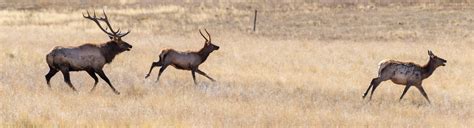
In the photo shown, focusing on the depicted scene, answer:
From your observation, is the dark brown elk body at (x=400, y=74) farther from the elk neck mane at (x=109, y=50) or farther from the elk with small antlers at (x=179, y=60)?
the elk neck mane at (x=109, y=50)

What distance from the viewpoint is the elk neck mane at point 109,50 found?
13.0 m

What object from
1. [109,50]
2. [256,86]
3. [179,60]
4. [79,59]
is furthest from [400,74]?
[79,59]

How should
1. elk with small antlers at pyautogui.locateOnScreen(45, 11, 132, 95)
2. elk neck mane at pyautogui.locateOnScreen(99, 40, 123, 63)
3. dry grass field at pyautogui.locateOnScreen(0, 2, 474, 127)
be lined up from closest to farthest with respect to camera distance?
1. dry grass field at pyautogui.locateOnScreen(0, 2, 474, 127)
2. elk with small antlers at pyautogui.locateOnScreen(45, 11, 132, 95)
3. elk neck mane at pyautogui.locateOnScreen(99, 40, 123, 63)

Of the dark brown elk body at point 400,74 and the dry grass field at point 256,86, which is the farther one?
the dark brown elk body at point 400,74

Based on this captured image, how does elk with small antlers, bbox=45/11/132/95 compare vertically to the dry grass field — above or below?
above

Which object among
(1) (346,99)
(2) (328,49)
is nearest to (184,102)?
(1) (346,99)

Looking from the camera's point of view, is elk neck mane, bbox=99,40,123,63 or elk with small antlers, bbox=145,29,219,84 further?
elk with small antlers, bbox=145,29,219,84

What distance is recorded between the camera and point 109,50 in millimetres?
13109

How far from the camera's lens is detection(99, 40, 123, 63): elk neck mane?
13.0 m

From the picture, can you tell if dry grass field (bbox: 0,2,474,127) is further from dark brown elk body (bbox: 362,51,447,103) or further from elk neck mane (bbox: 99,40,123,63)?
elk neck mane (bbox: 99,40,123,63)

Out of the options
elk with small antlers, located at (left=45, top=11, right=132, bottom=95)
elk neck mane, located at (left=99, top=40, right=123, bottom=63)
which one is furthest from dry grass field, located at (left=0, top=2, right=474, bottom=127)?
elk neck mane, located at (left=99, top=40, right=123, bottom=63)

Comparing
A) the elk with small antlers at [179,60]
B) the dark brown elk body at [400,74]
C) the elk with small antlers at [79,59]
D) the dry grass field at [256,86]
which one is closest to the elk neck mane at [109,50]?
the elk with small antlers at [79,59]

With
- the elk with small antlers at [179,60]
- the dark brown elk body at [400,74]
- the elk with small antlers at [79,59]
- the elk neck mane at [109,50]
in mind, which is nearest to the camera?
the elk with small antlers at [79,59]

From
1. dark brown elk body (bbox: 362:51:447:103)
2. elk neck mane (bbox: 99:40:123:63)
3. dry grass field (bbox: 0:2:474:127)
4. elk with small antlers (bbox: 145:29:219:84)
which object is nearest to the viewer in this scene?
dry grass field (bbox: 0:2:474:127)
